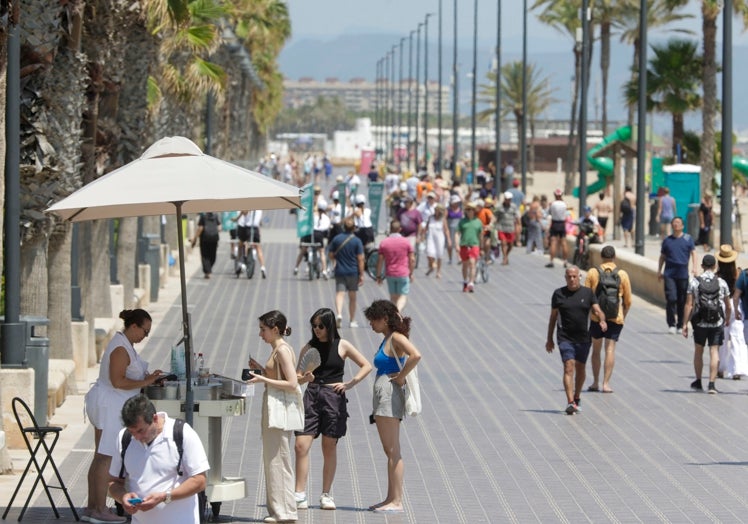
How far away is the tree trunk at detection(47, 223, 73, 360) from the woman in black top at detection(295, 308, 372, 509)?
23.8 ft

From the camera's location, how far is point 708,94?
163ft

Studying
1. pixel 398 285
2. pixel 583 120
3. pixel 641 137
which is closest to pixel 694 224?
pixel 583 120

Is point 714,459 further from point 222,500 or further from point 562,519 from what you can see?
point 222,500

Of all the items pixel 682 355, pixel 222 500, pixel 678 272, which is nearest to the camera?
pixel 222 500

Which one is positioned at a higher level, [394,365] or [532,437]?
[394,365]

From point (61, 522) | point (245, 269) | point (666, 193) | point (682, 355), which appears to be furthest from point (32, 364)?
point (666, 193)

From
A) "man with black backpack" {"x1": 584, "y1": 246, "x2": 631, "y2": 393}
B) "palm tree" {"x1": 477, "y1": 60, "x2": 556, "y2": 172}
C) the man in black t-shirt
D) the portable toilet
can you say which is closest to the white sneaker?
the man in black t-shirt

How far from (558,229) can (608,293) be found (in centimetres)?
1811

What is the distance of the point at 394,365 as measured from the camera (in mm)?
12406

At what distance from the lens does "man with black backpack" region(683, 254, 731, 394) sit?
59.6 ft

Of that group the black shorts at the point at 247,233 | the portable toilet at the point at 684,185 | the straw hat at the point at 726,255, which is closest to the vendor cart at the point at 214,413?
the straw hat at the point at 726,255

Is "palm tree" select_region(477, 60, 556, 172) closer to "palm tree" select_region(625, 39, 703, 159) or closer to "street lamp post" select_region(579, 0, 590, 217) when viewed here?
"palm tree" select_region(625, 39, 703, 159)

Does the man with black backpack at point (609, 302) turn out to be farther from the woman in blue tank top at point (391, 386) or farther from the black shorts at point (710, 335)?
the woman in blue tank top at point (391, 386)

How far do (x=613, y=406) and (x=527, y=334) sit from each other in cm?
691
